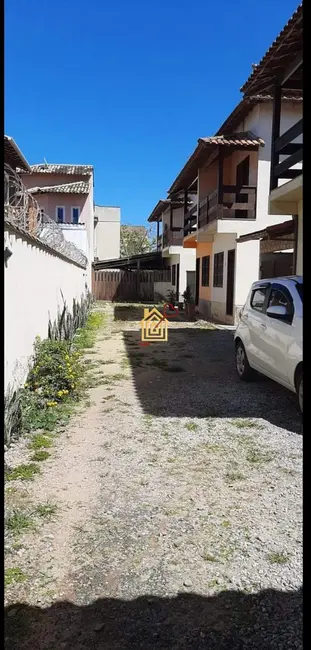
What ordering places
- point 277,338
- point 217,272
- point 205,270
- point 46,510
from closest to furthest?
point 46,510, point 277,338, point 217,272, point 205,270

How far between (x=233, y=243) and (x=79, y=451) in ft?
37.5

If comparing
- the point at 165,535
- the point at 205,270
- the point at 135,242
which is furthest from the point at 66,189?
the point at 135,242

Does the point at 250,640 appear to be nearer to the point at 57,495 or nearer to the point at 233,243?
the point at 57,495

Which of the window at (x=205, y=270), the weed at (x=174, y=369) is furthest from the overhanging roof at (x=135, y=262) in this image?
the weed at (x=174, y=369)

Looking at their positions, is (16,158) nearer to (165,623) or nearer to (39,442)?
(39,442)

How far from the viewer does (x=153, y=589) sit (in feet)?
8.03

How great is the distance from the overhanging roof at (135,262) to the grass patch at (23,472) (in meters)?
25.4

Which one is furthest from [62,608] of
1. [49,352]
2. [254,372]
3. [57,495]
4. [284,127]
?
[284,127]

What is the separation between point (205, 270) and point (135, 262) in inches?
432

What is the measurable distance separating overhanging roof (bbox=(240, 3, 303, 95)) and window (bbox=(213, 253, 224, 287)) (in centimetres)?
817

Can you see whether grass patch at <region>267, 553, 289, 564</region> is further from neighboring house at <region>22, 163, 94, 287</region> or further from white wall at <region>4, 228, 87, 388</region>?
neighboring house at <region>22, 163, 94, 287</region>

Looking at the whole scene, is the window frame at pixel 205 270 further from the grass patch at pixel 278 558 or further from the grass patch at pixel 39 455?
the grass patch at pixel 278 558

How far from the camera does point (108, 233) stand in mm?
42719

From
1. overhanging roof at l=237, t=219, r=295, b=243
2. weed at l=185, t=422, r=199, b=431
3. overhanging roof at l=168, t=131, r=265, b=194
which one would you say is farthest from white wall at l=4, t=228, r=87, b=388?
overhanging roof at l=168, t=131, r=265, b=194
